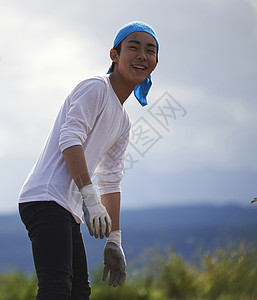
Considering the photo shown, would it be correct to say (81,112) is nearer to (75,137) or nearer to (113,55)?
(75,137)

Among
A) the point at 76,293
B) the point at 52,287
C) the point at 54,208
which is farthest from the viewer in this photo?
the point at 76,293

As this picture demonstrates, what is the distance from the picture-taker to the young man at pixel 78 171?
1.77 meters

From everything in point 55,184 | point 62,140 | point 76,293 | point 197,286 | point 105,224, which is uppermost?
point 62,140

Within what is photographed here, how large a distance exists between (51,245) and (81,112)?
0.54 metres

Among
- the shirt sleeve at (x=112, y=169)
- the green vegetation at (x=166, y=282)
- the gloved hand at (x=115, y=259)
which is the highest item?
the shirt sleeve at (x=112, y=169)

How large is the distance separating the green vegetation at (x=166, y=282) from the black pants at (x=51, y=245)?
307 centimetres

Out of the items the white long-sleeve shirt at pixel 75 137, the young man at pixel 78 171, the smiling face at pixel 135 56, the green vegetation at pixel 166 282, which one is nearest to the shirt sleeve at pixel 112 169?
the young man at pixel 78 171

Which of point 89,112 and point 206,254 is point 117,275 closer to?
point 89,112

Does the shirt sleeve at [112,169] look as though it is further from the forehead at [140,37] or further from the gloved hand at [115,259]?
the forehead at [140,37]

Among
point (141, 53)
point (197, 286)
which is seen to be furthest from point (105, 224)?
point (197, 286)

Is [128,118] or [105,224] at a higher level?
[128,118]

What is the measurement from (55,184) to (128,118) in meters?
0.55

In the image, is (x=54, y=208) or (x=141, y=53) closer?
(x=54, y=208)

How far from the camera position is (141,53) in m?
2.08
